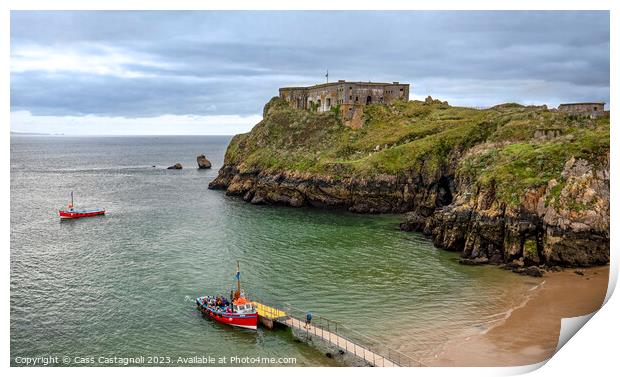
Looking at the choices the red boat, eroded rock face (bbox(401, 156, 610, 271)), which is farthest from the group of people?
eroded rock face (bbox(401, 156, 610, 271))

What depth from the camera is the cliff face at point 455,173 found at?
2140 inches

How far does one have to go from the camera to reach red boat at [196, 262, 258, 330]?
40312mm

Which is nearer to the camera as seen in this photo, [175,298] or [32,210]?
[175,298]

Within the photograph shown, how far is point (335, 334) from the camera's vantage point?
3781 cm

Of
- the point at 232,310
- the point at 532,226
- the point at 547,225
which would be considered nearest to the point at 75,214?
the point at 232,310

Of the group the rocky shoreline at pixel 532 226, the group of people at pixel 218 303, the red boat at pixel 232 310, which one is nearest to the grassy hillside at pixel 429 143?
the rocky shoreline at pixel 532 226

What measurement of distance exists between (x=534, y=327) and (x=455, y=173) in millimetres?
39169

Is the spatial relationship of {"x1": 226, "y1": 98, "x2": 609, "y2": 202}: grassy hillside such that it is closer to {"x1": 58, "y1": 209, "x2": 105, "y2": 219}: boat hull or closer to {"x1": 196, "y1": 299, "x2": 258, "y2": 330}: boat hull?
{"x1": 58, "y1": 209, "x2": 105, "y2": 219}: boat hull

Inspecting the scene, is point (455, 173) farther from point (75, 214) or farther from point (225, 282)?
point (75, 214)

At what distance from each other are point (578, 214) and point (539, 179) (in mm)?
6175

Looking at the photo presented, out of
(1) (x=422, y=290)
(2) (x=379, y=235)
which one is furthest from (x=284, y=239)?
(1) (x=422, y=290)

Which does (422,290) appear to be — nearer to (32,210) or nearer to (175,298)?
(175,298)

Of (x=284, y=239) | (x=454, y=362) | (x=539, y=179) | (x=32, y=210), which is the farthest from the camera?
(x=32, y=210)
